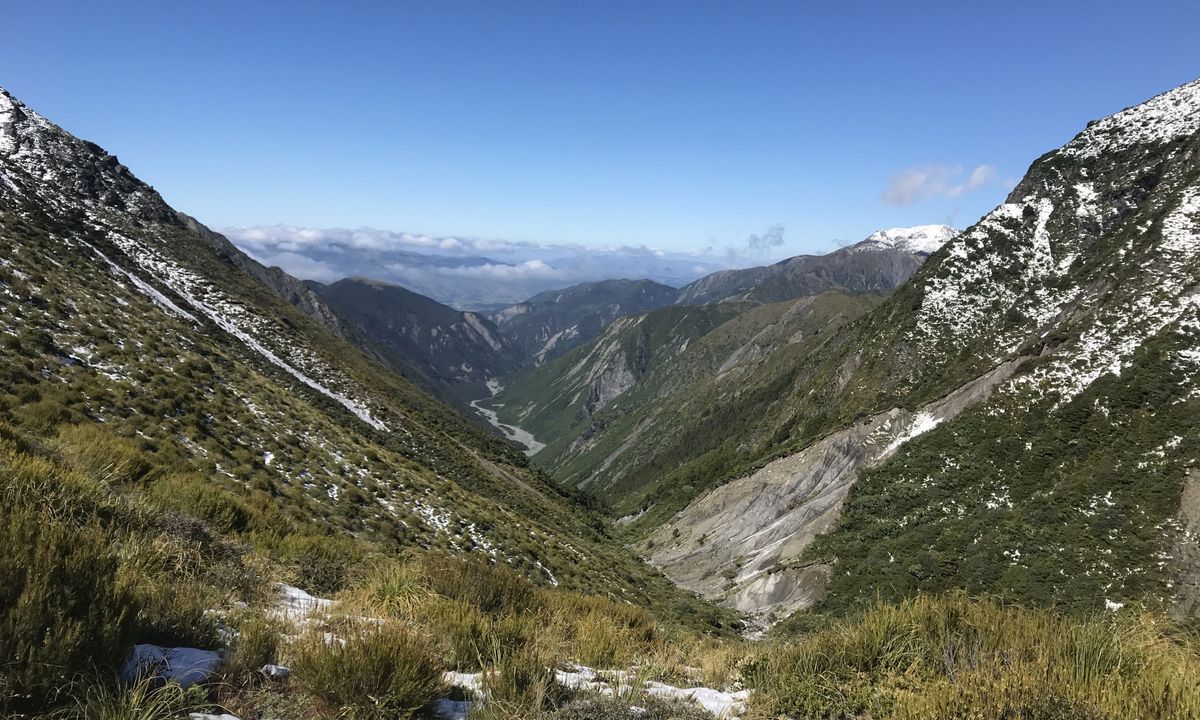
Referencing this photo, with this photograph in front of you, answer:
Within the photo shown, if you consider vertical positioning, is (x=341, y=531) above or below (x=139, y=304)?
below

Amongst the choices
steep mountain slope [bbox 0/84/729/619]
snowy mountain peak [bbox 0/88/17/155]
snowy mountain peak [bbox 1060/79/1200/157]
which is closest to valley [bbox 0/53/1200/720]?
steep mountain slope [bbox 0/84/729/619]

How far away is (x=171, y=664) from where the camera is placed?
4.10m

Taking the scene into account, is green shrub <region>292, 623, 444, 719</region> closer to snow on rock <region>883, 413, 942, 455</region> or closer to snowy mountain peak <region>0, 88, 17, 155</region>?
snow on rock <region>883, 413, 942, 455</region>

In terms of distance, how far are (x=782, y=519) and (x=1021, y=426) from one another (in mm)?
22726

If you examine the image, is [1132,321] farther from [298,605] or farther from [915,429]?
[298,605]

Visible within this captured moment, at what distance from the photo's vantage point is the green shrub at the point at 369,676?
411 centimetres

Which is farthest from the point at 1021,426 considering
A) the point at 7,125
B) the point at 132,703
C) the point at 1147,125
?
the point at 7,125

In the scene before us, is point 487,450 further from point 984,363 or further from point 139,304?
point 984,363

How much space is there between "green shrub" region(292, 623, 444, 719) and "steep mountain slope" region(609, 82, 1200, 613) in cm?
2421

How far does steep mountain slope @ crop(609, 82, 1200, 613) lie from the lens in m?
32.2

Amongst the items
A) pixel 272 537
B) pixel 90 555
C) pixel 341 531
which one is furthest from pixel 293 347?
pixel 90 555

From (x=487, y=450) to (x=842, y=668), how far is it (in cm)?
6913

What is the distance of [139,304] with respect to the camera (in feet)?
105

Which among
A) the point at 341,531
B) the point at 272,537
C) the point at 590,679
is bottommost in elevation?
the point at 341,531
